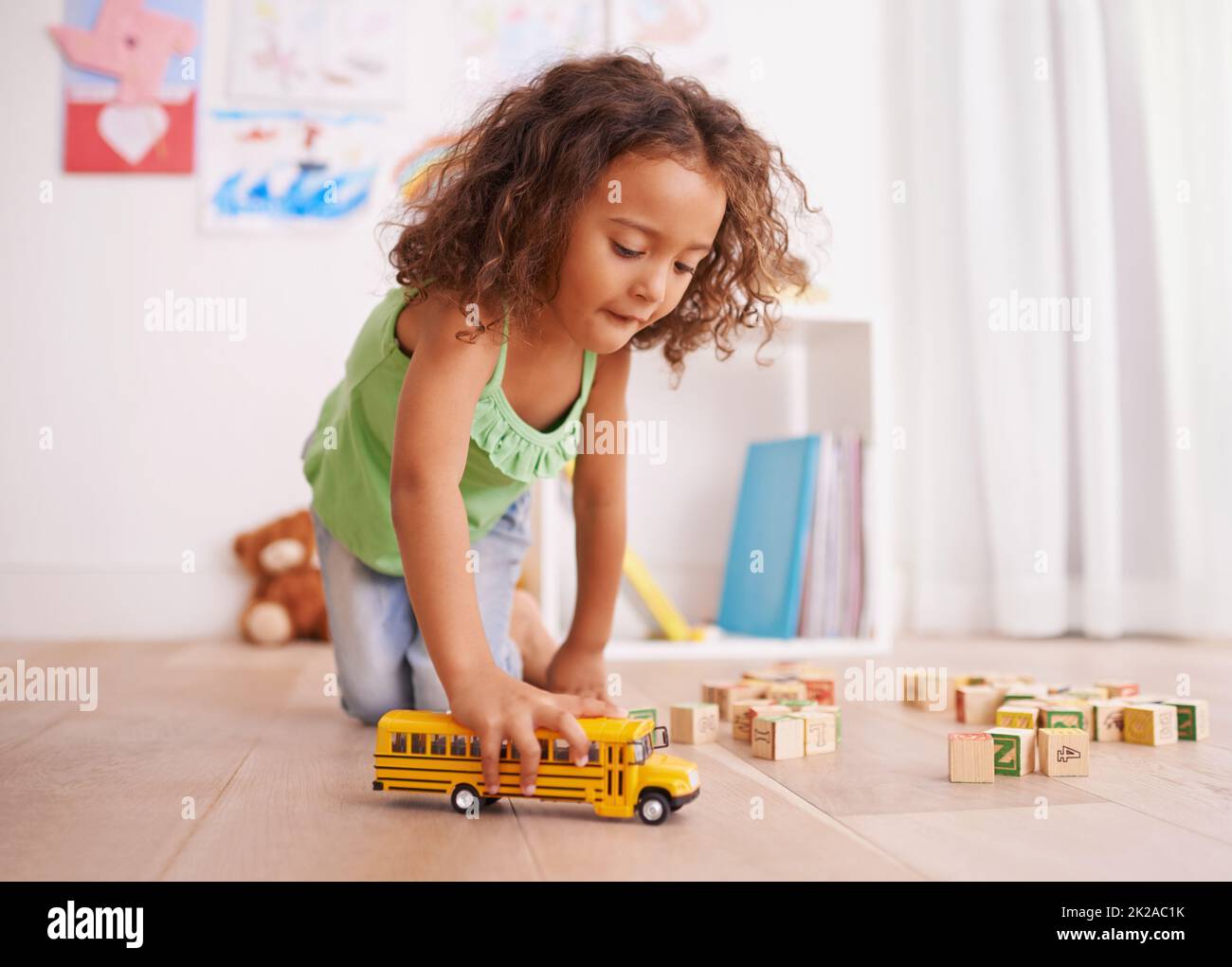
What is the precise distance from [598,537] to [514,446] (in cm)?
16

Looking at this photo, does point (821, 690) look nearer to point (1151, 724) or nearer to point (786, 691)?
point (786, 691)

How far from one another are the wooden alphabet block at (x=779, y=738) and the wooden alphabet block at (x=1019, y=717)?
206 mm

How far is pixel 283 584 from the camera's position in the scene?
2.07 m

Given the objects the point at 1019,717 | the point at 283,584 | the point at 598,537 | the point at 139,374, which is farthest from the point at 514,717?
the point at 139,374

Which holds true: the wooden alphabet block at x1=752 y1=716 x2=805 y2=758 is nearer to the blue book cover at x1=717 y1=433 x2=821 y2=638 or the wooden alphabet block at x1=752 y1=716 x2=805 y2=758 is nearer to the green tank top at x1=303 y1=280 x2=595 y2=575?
the green tank top at x1=303 y1=280 x2=595 y2=575

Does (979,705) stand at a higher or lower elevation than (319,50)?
lower

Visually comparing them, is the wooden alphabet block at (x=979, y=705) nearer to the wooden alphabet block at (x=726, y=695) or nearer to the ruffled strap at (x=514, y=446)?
the wooden alphabet block at (x=726, y=695)

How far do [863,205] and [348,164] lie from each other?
3.44 ft

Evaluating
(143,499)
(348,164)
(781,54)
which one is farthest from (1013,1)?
(143,499)

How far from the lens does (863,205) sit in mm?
2396

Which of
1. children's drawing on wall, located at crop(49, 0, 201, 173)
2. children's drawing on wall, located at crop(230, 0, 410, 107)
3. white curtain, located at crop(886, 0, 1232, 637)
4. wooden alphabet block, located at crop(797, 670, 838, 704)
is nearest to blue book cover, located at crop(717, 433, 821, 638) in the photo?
white curtain, located at crop(886, 0, 1232, 637)

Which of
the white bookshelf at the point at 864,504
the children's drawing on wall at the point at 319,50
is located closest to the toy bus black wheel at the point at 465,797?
the white bookshelf at the point at 864,504

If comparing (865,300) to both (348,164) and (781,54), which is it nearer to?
A: (781,54)
